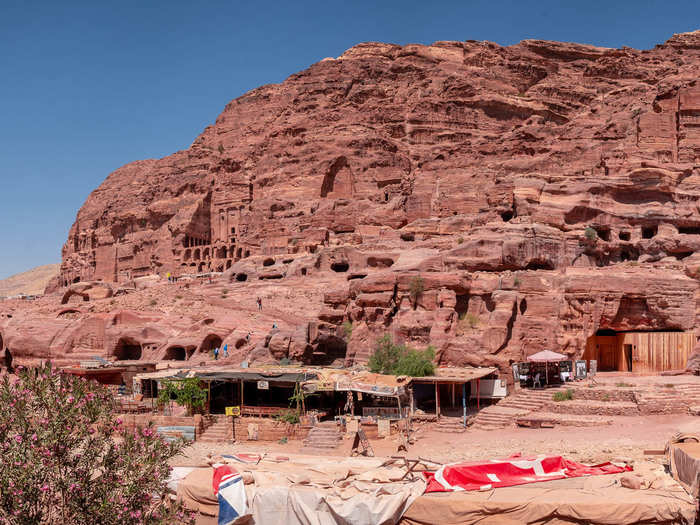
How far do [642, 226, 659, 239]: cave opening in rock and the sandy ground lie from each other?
22473 mm

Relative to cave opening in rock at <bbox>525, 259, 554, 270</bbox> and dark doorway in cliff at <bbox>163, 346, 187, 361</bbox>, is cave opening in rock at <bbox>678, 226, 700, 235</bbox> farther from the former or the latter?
dark doorway in cliff at <bbox>163, 346, 187, 361</bbox>

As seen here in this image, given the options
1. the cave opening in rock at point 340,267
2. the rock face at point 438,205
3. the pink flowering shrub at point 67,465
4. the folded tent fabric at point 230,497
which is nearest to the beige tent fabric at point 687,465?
the folded tent fabric at point 230,497

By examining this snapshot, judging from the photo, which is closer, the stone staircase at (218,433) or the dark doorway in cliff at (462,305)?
the stone staircase at (218,433)

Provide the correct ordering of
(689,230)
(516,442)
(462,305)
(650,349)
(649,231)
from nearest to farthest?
(516,442) < (650,349) < (462,305) < (649,231) < (689,230)

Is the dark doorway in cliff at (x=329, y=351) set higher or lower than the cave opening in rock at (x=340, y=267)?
lower

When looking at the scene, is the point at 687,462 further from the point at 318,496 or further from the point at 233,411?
the point at 233,411

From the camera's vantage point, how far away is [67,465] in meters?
9.45

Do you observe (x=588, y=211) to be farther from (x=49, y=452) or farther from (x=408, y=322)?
(x=49, y=452)

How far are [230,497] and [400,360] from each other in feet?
45.8

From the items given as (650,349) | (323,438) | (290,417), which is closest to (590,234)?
(650,349)

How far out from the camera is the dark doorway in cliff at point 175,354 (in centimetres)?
3762

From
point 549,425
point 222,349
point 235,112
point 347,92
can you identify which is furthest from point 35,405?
point 235,112

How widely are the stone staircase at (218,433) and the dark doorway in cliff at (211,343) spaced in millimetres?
13547

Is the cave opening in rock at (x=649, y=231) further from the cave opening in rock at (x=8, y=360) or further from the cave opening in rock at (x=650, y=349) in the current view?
the cave opening in rock at (x=8, y=360)
